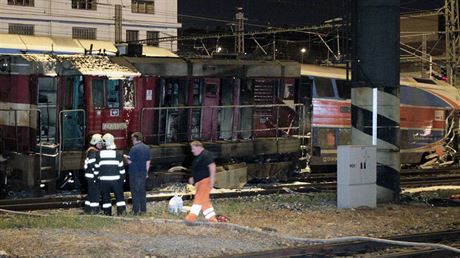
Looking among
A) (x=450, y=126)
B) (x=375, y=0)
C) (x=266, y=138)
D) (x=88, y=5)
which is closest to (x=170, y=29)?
(x=88, y=5)

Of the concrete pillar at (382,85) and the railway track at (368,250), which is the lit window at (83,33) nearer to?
the concrete pillar at (382,85)

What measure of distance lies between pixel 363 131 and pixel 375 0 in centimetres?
311

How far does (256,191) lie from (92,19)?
44.8 meters

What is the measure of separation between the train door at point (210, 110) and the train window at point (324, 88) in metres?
4.36

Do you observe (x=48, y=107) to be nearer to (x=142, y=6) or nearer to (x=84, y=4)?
(x=84, y=4)

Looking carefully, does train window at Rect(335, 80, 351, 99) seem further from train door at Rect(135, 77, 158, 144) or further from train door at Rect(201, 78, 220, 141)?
train door at Rect(135, 77, 158, 144)

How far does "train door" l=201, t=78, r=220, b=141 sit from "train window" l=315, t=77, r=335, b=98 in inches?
172

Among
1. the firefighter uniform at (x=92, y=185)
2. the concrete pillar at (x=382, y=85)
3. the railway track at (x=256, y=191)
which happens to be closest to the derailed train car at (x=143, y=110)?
the railway track at (x=256, y=191)

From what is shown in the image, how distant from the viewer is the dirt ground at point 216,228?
28.1 ft

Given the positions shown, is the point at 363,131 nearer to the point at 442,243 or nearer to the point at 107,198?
the point at 442,243

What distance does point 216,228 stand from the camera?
10328mm

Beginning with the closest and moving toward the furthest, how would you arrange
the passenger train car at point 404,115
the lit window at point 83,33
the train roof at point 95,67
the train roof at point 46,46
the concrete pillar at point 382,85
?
the concrete pillar at point 382,85
the train roof at point 95,67
the passenger train car at point 404,115
the train roof at point 46,46
the lit window at point 83,33

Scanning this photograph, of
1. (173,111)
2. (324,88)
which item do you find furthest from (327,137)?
(173,111)

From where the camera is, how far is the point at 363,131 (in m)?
14.4
